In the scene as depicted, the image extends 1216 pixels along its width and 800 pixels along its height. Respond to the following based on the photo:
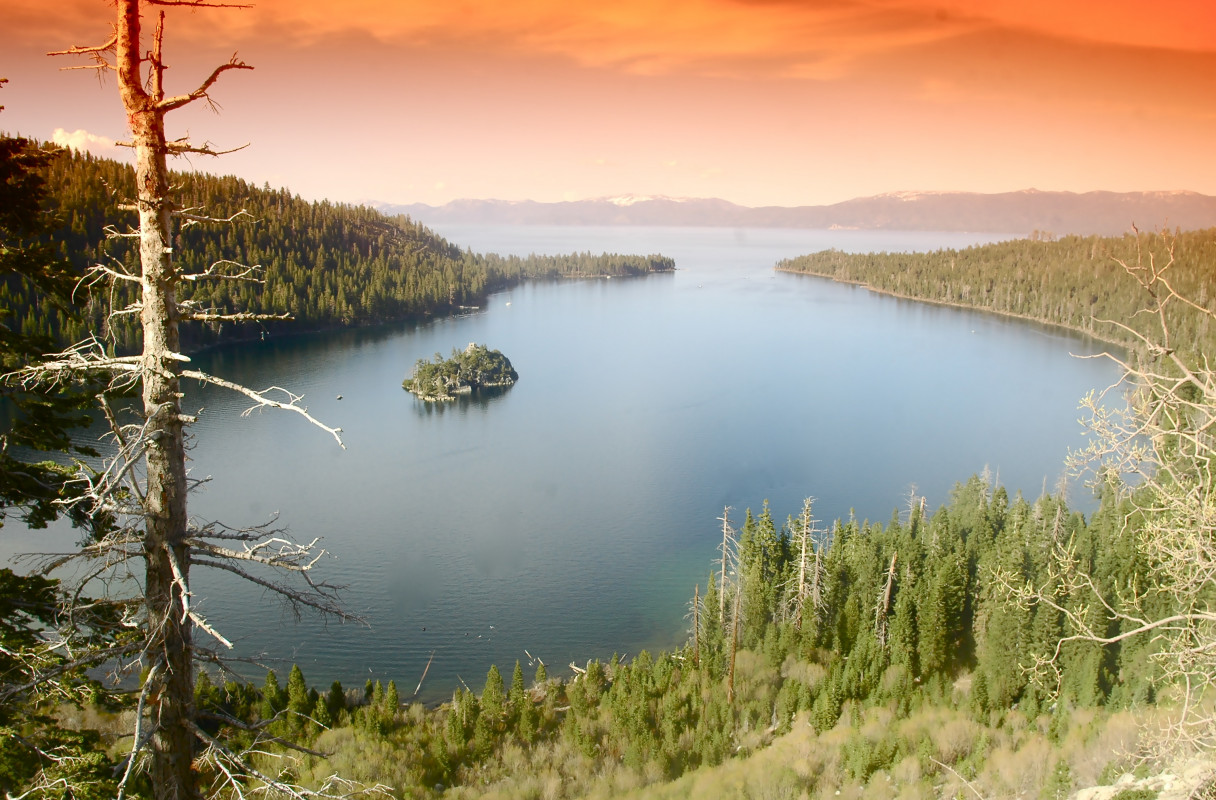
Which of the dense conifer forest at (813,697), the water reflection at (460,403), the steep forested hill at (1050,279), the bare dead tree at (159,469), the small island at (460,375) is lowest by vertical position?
the dense conifer forest at (813,697)

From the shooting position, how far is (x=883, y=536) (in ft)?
64.9

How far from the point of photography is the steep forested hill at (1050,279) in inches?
2285

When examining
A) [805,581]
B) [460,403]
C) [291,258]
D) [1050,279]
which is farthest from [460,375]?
[1050,279]

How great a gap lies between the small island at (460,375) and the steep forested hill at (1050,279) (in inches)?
1570

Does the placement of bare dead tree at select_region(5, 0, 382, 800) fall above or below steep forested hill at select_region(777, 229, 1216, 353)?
below

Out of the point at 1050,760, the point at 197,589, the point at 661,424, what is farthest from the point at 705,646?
the point at 661,424

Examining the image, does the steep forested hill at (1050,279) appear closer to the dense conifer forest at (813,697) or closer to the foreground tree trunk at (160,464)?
the dense conifer forest at (813,697)

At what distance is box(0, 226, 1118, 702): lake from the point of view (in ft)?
62.2

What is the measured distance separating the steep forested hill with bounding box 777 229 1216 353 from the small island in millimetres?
39880

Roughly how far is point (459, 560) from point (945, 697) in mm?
13003

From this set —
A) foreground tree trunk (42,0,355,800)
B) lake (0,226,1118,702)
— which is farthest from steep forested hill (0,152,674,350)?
foreground tree trunk (42,0,355,800)

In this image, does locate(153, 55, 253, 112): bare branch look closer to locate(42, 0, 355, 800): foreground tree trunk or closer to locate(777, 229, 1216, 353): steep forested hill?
locate(42, 0, 355, 800): foreground tree trunk

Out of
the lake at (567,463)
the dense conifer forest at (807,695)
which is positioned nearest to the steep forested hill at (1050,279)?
the lake at (567,463)

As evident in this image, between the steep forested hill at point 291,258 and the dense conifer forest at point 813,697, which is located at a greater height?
the steep forested hill at point 291,258
